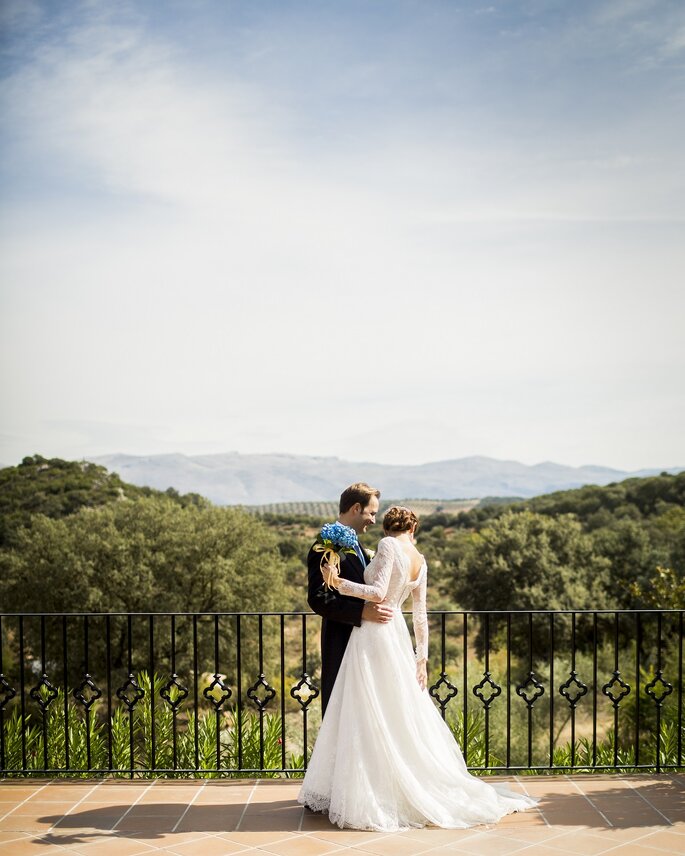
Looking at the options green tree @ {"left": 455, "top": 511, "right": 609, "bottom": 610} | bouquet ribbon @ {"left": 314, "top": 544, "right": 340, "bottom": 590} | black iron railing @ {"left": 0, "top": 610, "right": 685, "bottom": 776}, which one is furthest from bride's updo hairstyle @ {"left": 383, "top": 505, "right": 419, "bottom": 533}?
green tree @ {"left": 455, "top": 511, "right": 609, "bottom": 610}

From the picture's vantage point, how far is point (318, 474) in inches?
3428

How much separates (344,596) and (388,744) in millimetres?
705

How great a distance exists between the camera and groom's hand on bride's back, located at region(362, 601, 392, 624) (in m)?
3.96

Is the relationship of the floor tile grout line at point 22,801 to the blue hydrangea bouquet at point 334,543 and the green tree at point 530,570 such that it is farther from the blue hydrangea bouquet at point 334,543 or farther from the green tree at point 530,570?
the green tree at point 530,570

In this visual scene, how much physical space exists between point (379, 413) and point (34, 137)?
5119 cm

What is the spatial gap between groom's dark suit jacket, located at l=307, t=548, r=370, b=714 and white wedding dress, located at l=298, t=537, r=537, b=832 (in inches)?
3.1

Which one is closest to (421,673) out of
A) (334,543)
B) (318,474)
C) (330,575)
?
(330,575)

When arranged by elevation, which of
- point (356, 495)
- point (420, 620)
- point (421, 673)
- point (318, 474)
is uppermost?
point (356, 495)

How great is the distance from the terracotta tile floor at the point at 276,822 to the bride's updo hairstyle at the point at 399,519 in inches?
54.8

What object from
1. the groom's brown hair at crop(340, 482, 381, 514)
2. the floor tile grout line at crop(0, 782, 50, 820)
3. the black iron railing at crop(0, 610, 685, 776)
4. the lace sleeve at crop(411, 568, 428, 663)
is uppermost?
the groom's brown hair at crop(340, 482, 381, 514)

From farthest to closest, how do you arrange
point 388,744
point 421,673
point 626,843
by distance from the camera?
point 421,673, point 388,744, point 626,843

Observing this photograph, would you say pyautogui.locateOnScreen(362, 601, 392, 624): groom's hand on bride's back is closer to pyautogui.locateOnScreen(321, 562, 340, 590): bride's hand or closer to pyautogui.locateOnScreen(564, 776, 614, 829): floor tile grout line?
pyautogui.locateOnScreen(321, 562, 340, 590): bride's hand

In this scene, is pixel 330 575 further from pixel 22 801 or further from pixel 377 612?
pixel 22 801

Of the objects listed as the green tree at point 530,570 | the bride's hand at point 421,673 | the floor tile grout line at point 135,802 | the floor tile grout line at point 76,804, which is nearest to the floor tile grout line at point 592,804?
the bride's hand at point 421,673
